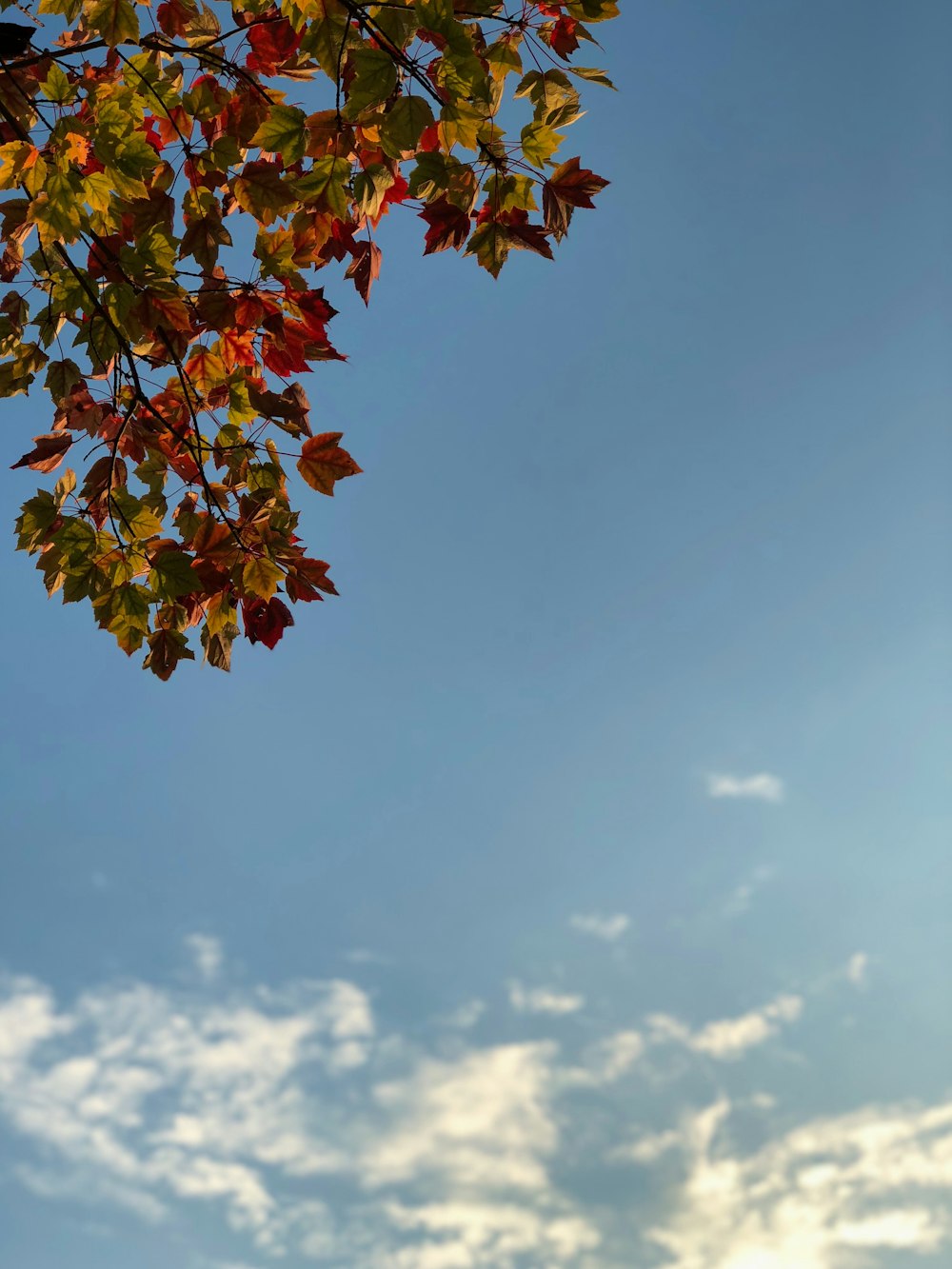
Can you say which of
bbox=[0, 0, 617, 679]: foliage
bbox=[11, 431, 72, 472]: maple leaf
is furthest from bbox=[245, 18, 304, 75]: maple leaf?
bbox=[11, 431, 72, 472]: maple leaf

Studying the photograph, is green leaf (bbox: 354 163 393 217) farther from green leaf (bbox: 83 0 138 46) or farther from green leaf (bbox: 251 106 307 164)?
green leaf (bbox: 83 0 138 46)

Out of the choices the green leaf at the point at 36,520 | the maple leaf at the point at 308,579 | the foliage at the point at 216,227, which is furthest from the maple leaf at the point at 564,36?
the green leaf at the point at 36,520

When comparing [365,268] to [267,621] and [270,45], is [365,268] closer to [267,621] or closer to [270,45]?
[270,45]

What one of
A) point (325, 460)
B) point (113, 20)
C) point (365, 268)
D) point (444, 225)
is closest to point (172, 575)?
point (325, 460)

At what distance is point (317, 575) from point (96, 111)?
5.29 ft

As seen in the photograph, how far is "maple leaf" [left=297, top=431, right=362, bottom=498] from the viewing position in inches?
136

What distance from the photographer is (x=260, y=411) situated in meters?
3.45

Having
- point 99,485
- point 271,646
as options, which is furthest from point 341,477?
point 99,485

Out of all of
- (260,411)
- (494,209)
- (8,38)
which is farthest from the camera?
(260,411)

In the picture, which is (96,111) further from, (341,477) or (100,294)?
(341,477)

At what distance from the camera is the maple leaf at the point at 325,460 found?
11.3 feet

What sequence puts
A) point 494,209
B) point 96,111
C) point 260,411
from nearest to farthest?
point 96,111, point 494,209, point 260,411

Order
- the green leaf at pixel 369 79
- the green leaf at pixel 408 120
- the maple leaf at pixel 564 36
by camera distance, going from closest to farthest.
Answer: the green leaf at pixel 369 79 < the green leaf at pixel 408 120 < the maple leaf at pixel 564 36

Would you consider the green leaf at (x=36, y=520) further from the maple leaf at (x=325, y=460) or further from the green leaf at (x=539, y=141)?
the green leaf at (x=539, y=141)
